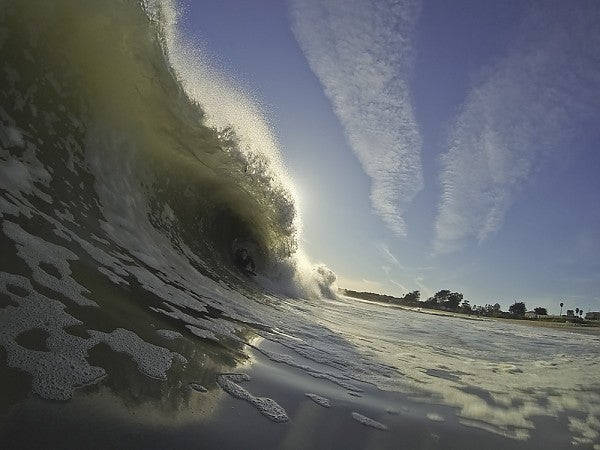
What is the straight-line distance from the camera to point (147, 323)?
3365 mm

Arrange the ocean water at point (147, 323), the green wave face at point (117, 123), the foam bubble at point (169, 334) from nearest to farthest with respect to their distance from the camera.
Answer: the ocean water at point (147, 323)
the foam bubble at point (169, 334)
the green wave face at point (117, 123)

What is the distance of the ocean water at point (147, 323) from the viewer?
6.72 feet

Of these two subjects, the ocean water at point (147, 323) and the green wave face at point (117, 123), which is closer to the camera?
the ocean water at point (147, 323)

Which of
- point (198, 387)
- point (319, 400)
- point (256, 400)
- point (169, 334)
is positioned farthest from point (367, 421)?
point (169, 334)

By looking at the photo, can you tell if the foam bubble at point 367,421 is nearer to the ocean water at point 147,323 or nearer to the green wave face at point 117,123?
the ocean water at point 147,323

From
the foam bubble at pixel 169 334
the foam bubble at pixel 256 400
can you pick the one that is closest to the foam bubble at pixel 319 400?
the foam bubble at pixel 256 400

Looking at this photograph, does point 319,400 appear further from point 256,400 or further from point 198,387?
point 198,387

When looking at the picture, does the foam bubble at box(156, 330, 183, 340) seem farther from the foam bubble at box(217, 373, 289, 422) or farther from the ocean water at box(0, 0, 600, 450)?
the foam bubble at box(217, 373, 289, 422)

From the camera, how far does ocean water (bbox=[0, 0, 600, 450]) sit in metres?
2.05

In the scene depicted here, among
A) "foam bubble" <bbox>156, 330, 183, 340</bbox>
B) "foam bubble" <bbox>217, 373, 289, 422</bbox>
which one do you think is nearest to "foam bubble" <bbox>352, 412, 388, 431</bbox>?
"foam bubble" <bbox>217, 373, 289, 422</bbox>

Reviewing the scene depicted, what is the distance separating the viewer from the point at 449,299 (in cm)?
11112

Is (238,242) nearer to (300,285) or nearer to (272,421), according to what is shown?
(300,285)

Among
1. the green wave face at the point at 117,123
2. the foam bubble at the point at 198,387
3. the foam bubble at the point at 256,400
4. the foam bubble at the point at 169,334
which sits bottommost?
the foam bubble at the point at 198,387

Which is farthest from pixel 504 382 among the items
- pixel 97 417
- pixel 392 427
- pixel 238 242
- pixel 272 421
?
pixel 238 242
